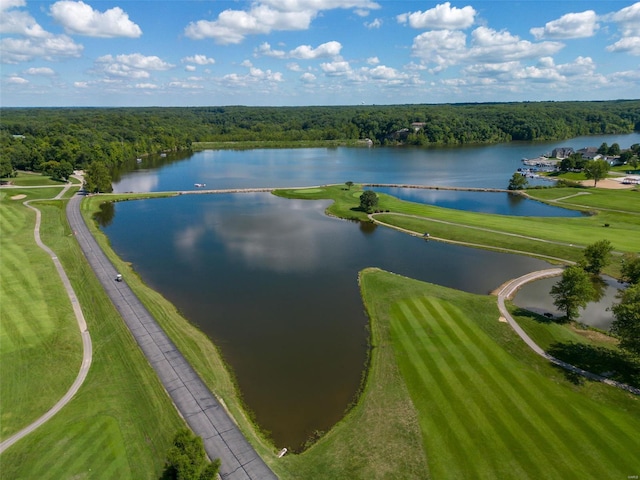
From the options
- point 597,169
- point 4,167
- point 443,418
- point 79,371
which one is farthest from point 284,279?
point 4,167

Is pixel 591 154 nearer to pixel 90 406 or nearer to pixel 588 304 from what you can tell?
pixel 588 304

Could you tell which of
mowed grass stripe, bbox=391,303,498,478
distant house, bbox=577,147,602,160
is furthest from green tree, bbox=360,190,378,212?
distant house, bbox=577,147,602,160

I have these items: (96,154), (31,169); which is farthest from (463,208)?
(31,169)

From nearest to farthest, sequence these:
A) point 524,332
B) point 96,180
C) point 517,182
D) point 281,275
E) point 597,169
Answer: point 524,332, point 281,275, point 96,180, point 517,182, point 597,169

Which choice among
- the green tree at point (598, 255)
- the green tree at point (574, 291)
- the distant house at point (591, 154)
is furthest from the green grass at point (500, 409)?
the distant house at point (591, 154)

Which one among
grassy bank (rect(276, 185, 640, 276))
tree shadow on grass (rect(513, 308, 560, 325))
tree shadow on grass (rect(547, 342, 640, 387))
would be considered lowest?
tree shadow on grass (rect(547, 342, 640, 387))

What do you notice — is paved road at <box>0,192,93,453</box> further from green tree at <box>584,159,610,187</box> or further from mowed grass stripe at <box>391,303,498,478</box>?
green tree at <box>584,159,610,187</box>
